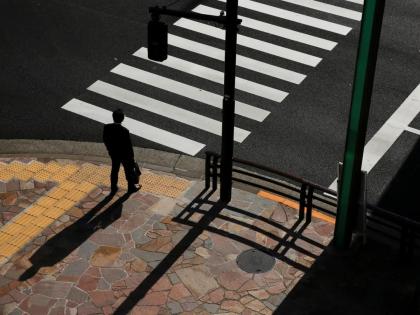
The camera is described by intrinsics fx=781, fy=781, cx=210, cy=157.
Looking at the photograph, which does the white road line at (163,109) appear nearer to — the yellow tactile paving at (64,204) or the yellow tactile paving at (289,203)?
the yellow tactile paving at (289,203)

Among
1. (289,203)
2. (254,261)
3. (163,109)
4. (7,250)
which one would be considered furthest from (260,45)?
(7,250)

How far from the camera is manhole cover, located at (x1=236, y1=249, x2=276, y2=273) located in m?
13.0

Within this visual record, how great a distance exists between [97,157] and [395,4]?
31.9 feet

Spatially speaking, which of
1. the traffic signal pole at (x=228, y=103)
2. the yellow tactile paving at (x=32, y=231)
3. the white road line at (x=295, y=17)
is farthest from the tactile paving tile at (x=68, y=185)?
the white road line at (x=295, y=17)

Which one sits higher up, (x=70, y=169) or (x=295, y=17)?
(x=295, y=17)

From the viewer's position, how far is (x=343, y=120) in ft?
55.5

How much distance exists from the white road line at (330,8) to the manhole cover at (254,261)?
9.36m

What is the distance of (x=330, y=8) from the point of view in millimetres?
21062

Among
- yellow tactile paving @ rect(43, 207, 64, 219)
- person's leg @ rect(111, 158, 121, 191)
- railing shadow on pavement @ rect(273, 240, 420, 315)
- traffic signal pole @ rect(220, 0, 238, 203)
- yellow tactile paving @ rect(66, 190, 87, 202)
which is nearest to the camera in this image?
railing shadow on pavement @ rect(273, 240, 420, 315)

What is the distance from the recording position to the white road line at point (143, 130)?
1634 centimetres

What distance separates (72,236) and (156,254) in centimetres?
156

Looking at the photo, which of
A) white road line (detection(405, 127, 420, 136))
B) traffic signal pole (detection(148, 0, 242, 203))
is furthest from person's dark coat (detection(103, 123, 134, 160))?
white road line (detection(405, 127, 420, 136))

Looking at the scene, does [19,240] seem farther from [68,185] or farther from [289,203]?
[289,203]

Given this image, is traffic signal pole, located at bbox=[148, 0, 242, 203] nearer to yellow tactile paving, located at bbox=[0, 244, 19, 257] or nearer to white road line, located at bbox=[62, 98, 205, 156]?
white road line, located at bbox=[62, 98, 205, 156]
